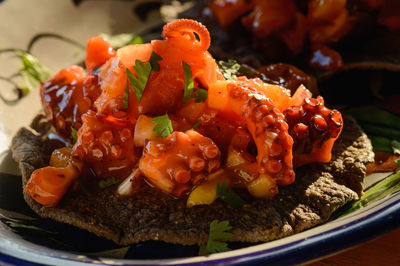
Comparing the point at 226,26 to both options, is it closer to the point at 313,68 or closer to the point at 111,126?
the point at 313,68

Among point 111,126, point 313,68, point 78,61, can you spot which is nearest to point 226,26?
point 313,68

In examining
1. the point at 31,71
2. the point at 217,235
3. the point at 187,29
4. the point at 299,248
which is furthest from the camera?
the point at 31,71

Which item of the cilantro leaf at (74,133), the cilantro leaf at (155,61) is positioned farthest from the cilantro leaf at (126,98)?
the cilantro leaf at (74,133)

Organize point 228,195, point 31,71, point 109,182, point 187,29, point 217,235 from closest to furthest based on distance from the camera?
point 217,235 → point 228,195 → point 187,29 → point 109,182 → point 31,71

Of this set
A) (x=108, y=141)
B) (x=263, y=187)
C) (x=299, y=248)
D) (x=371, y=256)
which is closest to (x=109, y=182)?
(x=108, y=141)

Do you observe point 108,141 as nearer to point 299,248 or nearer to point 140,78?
point 140,78

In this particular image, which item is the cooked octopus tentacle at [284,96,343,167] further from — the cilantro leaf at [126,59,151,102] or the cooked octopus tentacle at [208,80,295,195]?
the cilantro leaf at [126,59,151,102]
